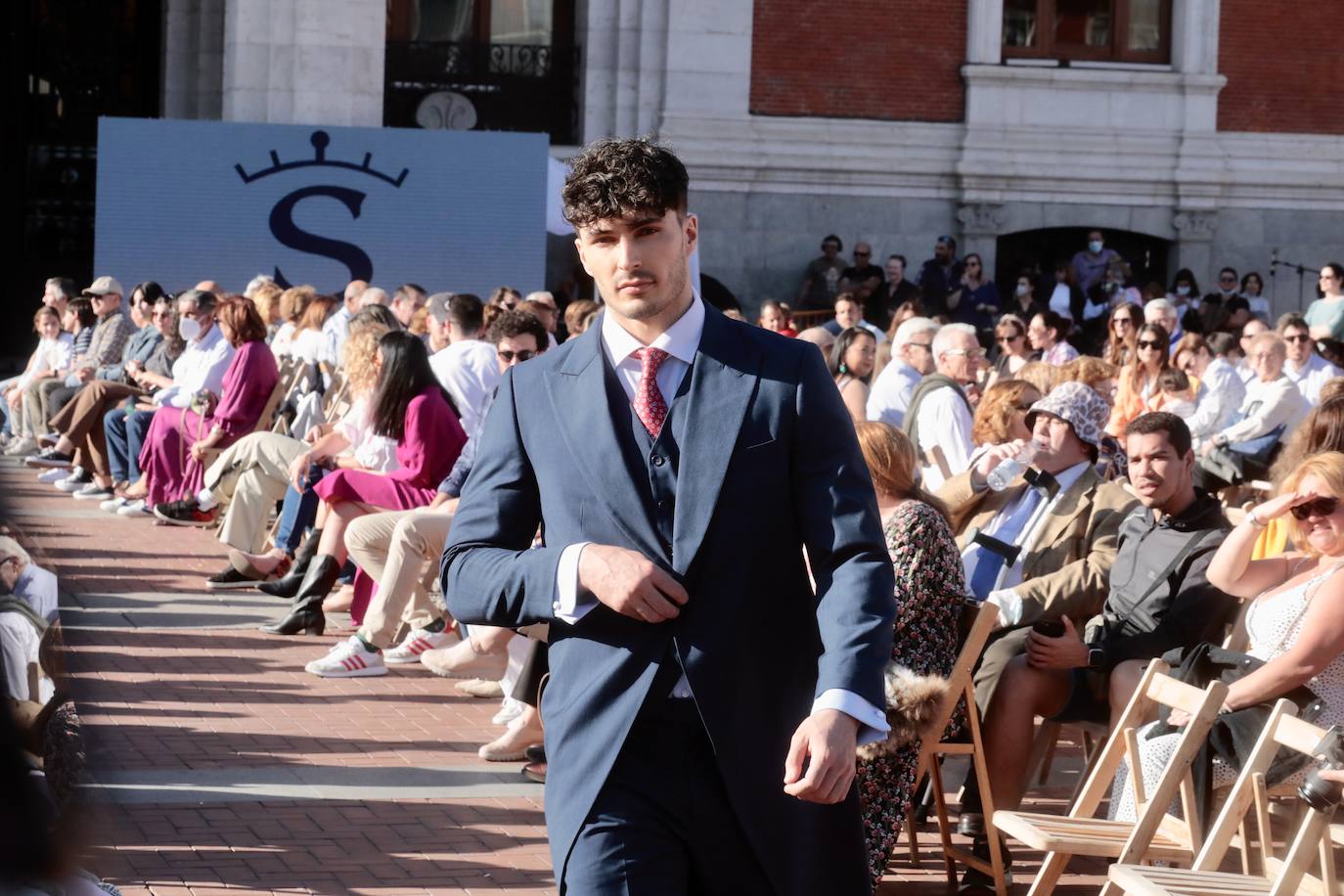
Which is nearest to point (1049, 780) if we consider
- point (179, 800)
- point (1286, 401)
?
point (179, 800)

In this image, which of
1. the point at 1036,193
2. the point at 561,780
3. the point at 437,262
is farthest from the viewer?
the point at 1036,193

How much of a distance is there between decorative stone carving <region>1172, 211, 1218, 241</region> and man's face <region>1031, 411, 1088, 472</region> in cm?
1860

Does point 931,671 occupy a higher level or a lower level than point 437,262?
lower

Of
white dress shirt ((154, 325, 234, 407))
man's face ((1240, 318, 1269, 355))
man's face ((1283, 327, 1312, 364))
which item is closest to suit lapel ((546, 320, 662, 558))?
man's face ((1240, 318, 1269, 355))

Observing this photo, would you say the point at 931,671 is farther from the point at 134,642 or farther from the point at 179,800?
the point at 134,642

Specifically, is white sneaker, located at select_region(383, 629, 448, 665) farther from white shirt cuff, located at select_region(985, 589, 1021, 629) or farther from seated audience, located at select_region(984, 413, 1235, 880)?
seated audience, located at select_region(984, 413, 1235, 880)

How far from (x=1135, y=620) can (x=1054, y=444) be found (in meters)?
0.86

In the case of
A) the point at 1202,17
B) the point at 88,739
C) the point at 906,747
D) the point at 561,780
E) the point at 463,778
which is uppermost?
the point at 1202,17

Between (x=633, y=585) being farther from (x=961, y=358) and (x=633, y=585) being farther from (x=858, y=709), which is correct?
(x=961, y=358)

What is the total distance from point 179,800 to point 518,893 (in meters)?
1.51

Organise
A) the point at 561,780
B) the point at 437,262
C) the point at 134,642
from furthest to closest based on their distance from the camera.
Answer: the point at 437,262, the point at 134,642, the point at 561,780

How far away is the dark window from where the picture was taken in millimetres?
25062

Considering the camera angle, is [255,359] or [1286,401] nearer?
[1286,401]

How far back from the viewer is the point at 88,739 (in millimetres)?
1775
